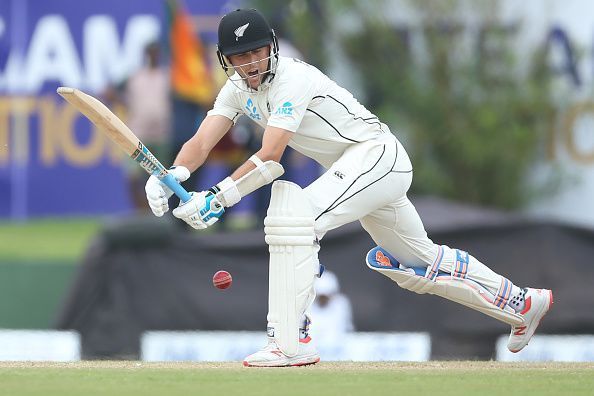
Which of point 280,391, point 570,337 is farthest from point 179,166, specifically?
point 570,337

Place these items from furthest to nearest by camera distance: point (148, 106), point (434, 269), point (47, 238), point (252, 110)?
1. point (47, 238)
2. point (148, 106)
3. point (434, 269)
4. point (252, 110)

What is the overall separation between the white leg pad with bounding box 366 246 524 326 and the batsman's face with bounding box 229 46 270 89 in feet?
3.08

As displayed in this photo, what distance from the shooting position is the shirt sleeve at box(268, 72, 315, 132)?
5.53m

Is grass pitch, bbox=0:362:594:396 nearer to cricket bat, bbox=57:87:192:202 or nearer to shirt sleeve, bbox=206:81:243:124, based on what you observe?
cricket bat, bbox=57:87:192:202

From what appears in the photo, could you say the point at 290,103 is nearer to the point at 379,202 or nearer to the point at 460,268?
the point at 379,202

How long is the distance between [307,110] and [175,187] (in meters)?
0.59

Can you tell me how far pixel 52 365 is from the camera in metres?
5.81

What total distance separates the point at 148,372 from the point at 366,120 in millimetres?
1322

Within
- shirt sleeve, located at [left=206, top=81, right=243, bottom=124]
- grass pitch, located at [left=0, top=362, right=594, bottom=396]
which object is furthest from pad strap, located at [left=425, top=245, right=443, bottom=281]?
shirt sleeve, located at [left=206, top=81, right=243, bottom=124]

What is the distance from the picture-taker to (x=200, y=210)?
5.48 metres

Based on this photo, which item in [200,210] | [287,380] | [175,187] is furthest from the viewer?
[175,187]

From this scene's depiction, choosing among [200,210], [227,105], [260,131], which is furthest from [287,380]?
[260,131]

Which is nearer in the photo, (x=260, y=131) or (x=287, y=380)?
(x=287, y=380)

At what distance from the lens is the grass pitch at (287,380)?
4867 mm
